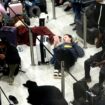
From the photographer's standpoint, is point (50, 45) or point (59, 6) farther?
point (59, 6)

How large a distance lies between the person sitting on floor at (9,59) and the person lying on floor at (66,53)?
0.91 metres

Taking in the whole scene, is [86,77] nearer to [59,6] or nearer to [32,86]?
[32,86]

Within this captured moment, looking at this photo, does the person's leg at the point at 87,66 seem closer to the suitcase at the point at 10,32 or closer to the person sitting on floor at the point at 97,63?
the person sitting on floor at the point at 97,63

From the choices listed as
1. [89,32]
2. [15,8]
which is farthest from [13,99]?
[15,8]

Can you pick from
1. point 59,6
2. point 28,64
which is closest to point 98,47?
point 28,64

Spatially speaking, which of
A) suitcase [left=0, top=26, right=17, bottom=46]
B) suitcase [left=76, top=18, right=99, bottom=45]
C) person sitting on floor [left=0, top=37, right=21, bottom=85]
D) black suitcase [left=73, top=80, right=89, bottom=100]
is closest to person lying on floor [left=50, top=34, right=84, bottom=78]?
suitcase [left=76, top=18, right=99, bottom=45]

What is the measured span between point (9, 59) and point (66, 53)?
1.37 m

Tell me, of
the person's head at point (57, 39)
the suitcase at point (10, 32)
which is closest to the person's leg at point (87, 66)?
the person's head at point (57, 39)

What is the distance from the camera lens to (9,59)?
9680 mm

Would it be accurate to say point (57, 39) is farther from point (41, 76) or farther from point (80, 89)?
point (80, 89)

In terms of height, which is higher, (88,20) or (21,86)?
(88,20)

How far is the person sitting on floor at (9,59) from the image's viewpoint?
966 cm

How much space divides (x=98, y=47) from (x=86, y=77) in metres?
1.21

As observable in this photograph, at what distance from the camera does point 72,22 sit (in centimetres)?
1251
